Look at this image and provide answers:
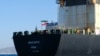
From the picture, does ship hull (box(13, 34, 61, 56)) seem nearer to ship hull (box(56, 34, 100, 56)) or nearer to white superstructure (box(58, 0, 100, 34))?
ship hull (box(56, 34, 100, 56))

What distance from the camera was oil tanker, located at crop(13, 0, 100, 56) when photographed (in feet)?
141

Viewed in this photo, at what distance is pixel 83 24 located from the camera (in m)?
46.3

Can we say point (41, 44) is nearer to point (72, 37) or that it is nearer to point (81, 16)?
point (72, 37)

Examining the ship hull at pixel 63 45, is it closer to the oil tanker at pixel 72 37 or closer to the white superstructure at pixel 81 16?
the oil tanker at pixel 72 37

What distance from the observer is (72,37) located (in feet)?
141

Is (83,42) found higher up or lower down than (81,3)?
lower down

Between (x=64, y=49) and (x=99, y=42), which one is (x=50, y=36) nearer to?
(x=64, y=49)

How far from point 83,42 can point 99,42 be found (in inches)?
60.5

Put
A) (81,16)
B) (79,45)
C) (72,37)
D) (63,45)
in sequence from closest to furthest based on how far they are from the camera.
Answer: (63,45) < (72,37) < (79,45) < (81,16)

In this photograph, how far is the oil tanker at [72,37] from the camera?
4297cm

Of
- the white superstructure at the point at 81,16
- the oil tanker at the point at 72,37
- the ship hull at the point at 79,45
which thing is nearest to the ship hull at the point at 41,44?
the oil tanker at the point at 72,37

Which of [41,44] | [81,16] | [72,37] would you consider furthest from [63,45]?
[81,16]

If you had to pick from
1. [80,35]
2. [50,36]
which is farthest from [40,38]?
[80,35]

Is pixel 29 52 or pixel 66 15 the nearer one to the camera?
pixel 29 52
